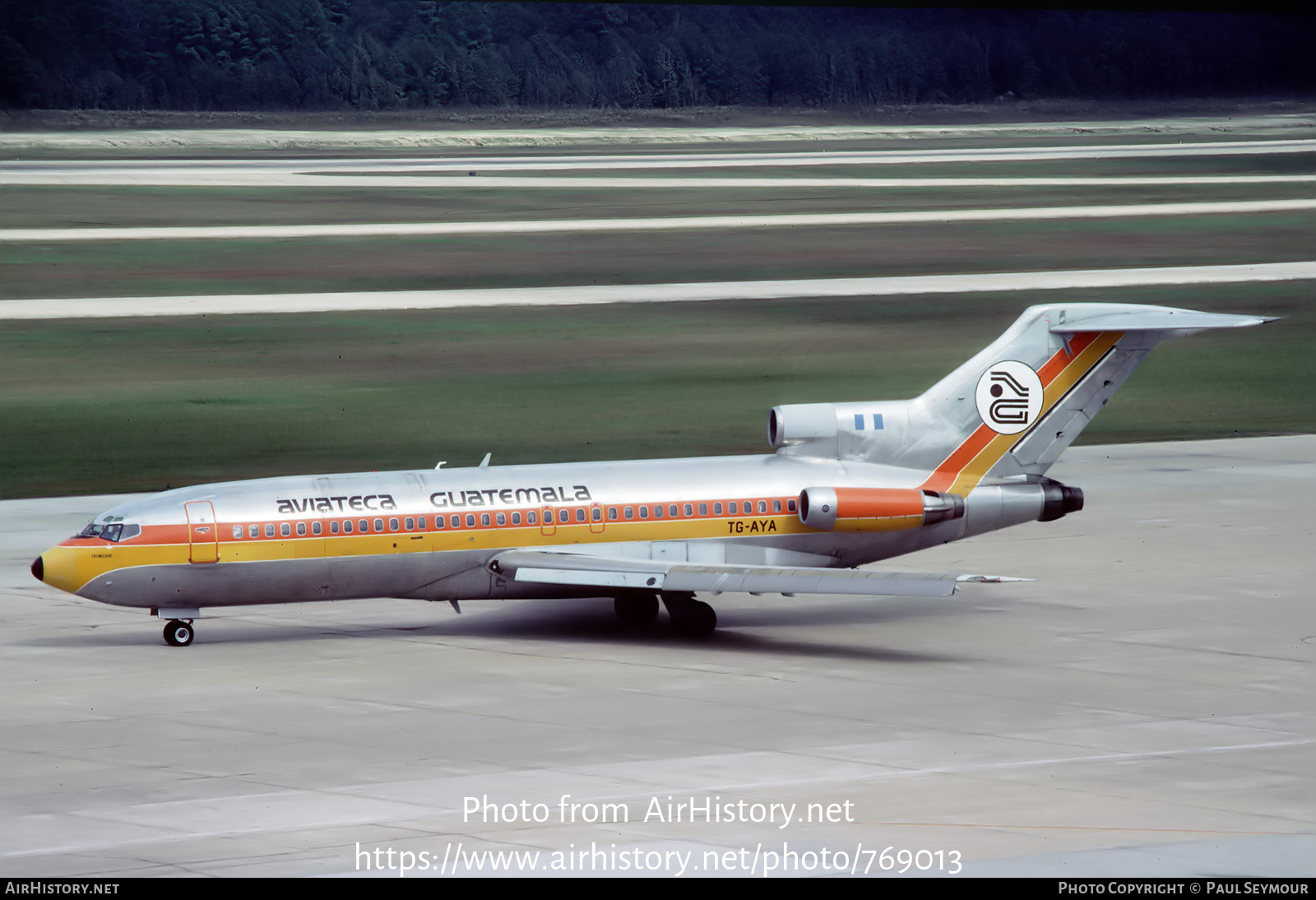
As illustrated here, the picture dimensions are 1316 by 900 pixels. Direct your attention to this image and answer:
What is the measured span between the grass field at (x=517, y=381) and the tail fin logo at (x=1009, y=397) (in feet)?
58.4

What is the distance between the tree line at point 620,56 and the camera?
309ft

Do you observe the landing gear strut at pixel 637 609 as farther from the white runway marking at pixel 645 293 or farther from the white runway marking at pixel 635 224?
the white runway marking at pixel 635 224

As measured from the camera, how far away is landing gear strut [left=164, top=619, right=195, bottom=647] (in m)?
32.9

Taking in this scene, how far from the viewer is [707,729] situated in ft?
88.8

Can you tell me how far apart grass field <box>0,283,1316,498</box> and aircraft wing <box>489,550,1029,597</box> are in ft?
60.0

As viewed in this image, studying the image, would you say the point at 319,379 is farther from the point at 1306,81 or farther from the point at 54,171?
the point at 54,171

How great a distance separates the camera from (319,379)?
66188mm

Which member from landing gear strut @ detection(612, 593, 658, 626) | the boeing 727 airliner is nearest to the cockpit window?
the boeing 727 airliner

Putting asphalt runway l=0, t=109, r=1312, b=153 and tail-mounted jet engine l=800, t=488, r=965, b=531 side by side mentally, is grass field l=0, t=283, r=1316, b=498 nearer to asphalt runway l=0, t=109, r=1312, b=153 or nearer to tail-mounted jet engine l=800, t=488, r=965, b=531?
tail-mounted jet engine l=800, t=488, r=965, b=531

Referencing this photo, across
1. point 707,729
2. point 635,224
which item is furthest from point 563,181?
point 707,729

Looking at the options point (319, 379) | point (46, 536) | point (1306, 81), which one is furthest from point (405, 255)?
point (46, 536)

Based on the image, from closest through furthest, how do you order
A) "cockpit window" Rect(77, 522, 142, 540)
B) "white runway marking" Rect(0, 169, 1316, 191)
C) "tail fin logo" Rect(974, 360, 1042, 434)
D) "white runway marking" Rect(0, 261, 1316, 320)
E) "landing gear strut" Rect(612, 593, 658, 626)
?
"cockpit window" Rect(77, 522, 142, 540) → "landing gear strut" Rect(612, 593, 658, 626) → "tail fin logo" Rect(974, 360, 1042, 434) → "white runway marking" Rect(0, 261, 1316, 320) → "white runway marking" Rect(0, 169, 1316, 191)

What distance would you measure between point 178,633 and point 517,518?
5.79m

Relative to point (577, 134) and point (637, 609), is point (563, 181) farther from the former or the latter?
point (637, 609)
